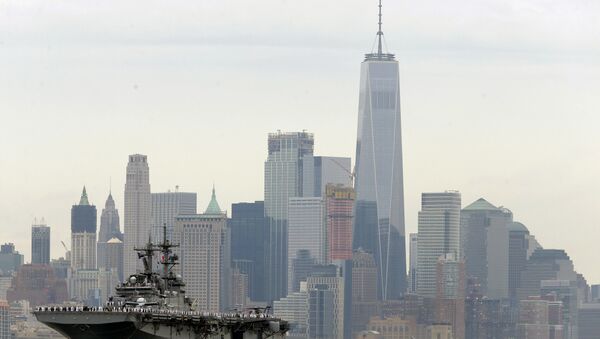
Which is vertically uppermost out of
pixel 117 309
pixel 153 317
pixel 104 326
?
pixel 117 309

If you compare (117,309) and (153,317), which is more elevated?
(117,309)

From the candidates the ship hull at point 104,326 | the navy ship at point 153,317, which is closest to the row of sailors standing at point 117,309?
the navy ship at point 153,317

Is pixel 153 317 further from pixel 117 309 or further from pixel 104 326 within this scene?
pixel 104 326

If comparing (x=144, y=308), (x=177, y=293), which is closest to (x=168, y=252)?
(x=177, y=293)

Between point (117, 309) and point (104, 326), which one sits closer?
point (104, 326)

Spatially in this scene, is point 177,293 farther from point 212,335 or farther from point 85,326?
point 85,326

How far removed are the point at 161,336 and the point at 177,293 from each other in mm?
6111

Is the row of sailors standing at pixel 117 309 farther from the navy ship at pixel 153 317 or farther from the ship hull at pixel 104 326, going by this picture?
the ship hull at pixel 104 326

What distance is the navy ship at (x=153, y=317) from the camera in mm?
61156

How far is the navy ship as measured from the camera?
6116 centimetres

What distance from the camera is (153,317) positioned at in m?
61.8

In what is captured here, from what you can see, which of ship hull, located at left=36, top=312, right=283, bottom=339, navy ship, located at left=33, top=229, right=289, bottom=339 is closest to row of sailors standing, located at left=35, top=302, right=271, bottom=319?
navy ship, located at left=33, top=229, right=289, bottom=339

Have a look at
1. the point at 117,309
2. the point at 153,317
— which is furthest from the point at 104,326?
the point at 153,317

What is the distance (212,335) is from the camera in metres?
65.6
